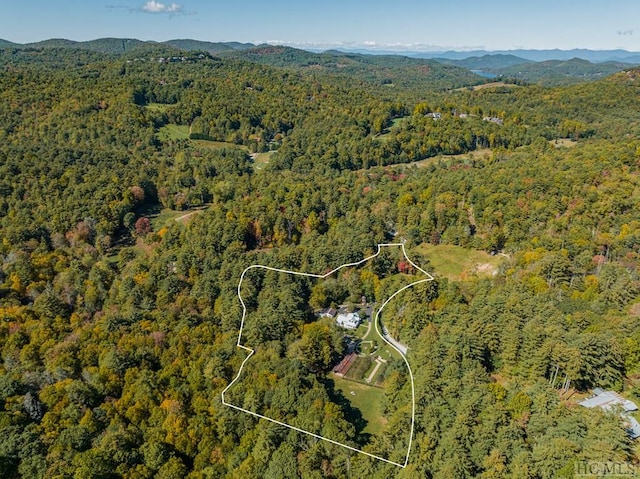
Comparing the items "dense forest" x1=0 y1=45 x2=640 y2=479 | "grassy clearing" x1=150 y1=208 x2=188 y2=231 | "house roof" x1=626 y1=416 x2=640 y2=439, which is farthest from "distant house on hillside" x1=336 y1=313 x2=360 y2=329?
"grassy clearing" x1=150 y1=208 x2=188 y2=231

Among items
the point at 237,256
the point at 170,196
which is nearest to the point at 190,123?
the point at 170,196

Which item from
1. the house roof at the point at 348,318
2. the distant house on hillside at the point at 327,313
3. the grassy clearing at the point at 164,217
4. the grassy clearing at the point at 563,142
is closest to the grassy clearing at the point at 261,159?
the grassy clearing at the point at 164,217

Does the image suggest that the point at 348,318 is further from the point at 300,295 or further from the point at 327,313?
the point at 300,295

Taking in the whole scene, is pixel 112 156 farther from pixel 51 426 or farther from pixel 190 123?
pixel 51 426

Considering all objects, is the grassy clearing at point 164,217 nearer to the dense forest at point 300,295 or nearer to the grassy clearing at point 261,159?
the dense forest at point 300,295

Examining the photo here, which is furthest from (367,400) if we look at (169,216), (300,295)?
(169,216)

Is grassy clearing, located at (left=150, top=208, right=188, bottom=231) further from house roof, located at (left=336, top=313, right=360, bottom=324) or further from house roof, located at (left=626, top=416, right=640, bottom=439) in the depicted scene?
house roof, located at (left=626, top=416, right=640, bottom=439)
